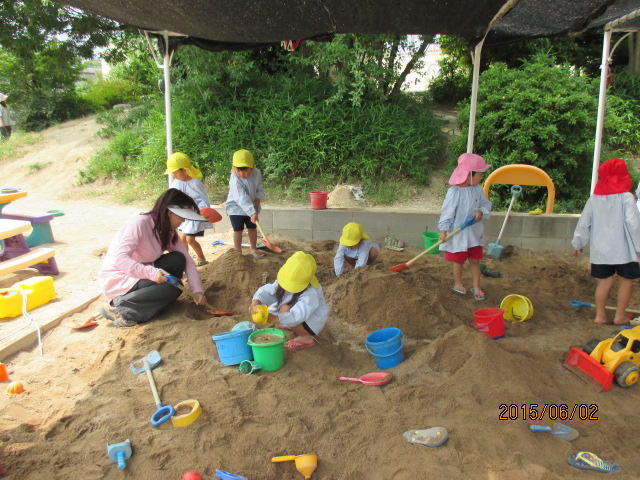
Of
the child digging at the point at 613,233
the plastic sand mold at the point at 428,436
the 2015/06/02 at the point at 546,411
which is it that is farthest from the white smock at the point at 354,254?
the plastic sand mold at the point at 428,436

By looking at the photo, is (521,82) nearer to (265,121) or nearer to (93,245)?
(265,121)

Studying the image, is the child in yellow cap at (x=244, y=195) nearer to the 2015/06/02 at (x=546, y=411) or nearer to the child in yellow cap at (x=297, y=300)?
the child in yellow cap at (x=297, y=300)

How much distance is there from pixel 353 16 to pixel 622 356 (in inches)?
132

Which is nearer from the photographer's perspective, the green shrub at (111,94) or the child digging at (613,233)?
the child digging at (613,233)

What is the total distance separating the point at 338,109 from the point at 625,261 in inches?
206

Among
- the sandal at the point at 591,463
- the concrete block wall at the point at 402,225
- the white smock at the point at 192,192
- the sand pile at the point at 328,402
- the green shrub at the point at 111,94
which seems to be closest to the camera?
the sandal at the point at 591,463

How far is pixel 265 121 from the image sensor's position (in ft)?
26.0

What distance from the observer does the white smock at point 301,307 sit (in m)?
3.12

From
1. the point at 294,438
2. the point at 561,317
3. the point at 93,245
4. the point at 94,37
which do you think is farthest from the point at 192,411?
the point at 94,37

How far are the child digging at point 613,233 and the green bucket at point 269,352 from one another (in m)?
2.67

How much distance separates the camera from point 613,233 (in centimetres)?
367

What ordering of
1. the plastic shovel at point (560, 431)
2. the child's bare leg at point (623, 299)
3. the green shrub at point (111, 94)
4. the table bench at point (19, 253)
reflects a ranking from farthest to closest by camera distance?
the green shrub at point (111, 94)
the table bench at point (19, 253)
the child's bare leg at point (623, 299)
the plastic shovel at point (560, 431)

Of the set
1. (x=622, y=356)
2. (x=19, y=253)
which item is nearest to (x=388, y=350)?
(x=622, y=356)

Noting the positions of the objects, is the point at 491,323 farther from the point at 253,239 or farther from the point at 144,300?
the point at 253,239
